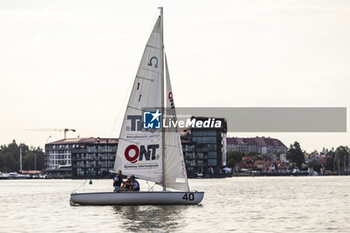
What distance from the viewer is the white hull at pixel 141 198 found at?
143ft

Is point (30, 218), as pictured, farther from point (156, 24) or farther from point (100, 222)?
point (156, 24)

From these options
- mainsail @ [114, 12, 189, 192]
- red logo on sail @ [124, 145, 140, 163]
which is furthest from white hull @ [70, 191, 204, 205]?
red logo on sail @ [124, 145, 140, 163]

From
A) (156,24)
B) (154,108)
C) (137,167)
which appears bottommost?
(137,167)

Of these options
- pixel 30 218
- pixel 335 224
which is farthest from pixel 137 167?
pixel 335 224

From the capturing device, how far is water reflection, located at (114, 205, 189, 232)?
1391 inches

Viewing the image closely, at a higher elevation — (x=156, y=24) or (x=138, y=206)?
(x=156, y=24)

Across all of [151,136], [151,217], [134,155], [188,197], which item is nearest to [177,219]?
[151,217]

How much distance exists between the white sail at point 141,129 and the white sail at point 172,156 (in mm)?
508

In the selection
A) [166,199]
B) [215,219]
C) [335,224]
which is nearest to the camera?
[335,224]

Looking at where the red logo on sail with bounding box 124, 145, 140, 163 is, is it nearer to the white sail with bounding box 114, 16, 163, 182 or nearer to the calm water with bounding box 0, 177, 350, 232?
the white sail with bounding box 114, 16, 163, 182

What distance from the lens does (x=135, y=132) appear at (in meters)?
47.3

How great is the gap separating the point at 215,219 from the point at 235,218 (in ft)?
4.72

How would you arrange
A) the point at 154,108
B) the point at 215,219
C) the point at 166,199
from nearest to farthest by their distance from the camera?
the point at 215,219 → the point at 166,199 → the point at 154,108

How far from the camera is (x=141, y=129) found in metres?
47.2
